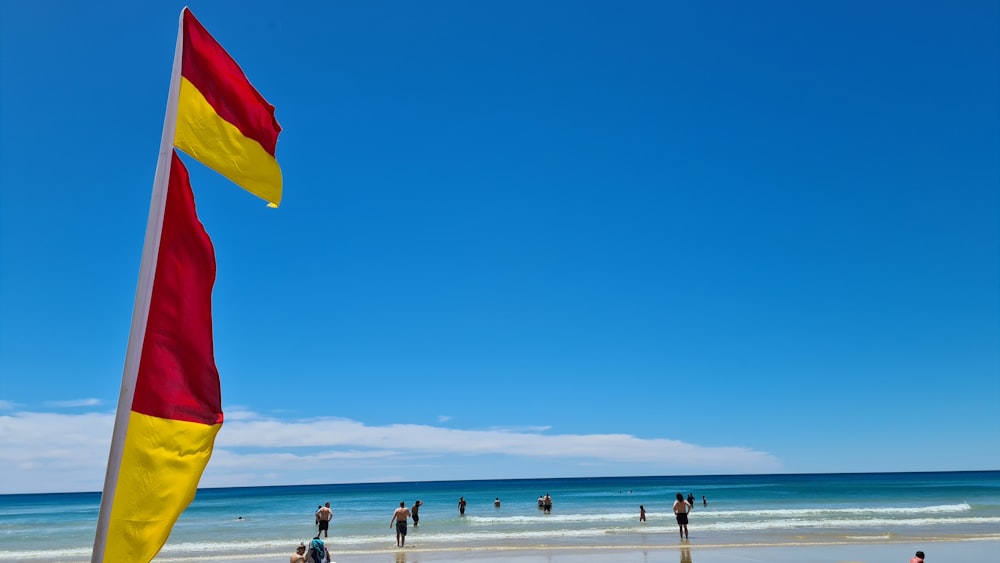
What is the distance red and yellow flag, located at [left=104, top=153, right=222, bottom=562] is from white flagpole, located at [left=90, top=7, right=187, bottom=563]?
3 cm

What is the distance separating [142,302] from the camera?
160 inches

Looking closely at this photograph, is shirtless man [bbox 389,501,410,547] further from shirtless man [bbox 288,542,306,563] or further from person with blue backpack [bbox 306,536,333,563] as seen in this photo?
person with blue backpack [bbox 306,536,333,563]

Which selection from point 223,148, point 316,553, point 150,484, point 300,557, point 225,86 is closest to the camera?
point 150,484

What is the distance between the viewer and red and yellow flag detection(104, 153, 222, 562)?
154 inches

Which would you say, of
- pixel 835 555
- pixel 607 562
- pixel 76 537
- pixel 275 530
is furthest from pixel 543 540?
pixel 76 537

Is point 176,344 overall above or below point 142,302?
below

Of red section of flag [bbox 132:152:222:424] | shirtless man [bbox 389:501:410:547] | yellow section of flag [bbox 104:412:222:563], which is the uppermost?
red section of flag [bbox 132:152:222:424]

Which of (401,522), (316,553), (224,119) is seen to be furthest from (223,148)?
(401,522)

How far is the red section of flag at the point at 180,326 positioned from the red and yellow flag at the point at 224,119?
0.32 metres

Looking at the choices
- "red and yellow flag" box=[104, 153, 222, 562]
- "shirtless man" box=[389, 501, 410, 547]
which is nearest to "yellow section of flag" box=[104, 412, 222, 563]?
"red and yellow flag" box=[104, 153, 222, 562]

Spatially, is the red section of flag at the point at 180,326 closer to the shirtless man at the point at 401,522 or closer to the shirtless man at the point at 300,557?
the shirtless man at the point at 300,557

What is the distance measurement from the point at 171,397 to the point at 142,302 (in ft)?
1.88

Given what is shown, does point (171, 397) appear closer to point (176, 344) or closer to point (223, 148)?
point (176, 344)

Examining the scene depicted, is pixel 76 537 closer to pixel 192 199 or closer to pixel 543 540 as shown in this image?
pixel 543 540
